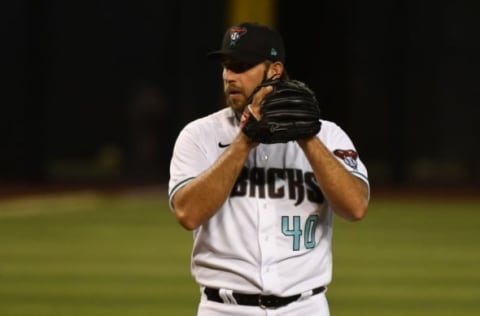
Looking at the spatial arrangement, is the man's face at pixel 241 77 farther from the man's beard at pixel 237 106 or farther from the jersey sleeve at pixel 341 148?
the jersey sleeve at pixel 341 148

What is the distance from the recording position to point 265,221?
10.1 feet

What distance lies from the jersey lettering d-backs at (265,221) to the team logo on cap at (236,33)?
29 centimetres

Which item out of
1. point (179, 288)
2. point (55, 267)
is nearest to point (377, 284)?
point (179, 288)

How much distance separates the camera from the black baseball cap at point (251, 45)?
3.03 meters

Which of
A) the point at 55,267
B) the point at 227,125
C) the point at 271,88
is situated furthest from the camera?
the point at 55,267

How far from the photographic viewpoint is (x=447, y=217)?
11.9 m

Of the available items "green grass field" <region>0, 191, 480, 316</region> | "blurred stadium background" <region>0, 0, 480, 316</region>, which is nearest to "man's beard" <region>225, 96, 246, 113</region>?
"green grass field" <region>0, 191, 480, 316</region>

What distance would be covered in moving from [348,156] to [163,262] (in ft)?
18.2

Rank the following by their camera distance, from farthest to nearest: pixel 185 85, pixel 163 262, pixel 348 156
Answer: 1. pixel 185 85
2. pixel 163 262
3. pixel 348 156

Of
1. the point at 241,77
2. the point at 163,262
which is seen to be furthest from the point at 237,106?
the point at 163,262

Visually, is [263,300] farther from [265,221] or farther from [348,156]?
[348,156]

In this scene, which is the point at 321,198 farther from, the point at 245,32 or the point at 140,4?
the point at 140,4

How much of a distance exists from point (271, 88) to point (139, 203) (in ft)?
34.5

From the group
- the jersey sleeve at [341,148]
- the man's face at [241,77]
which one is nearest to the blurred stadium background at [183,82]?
the jersey sleeve at [341,148]
